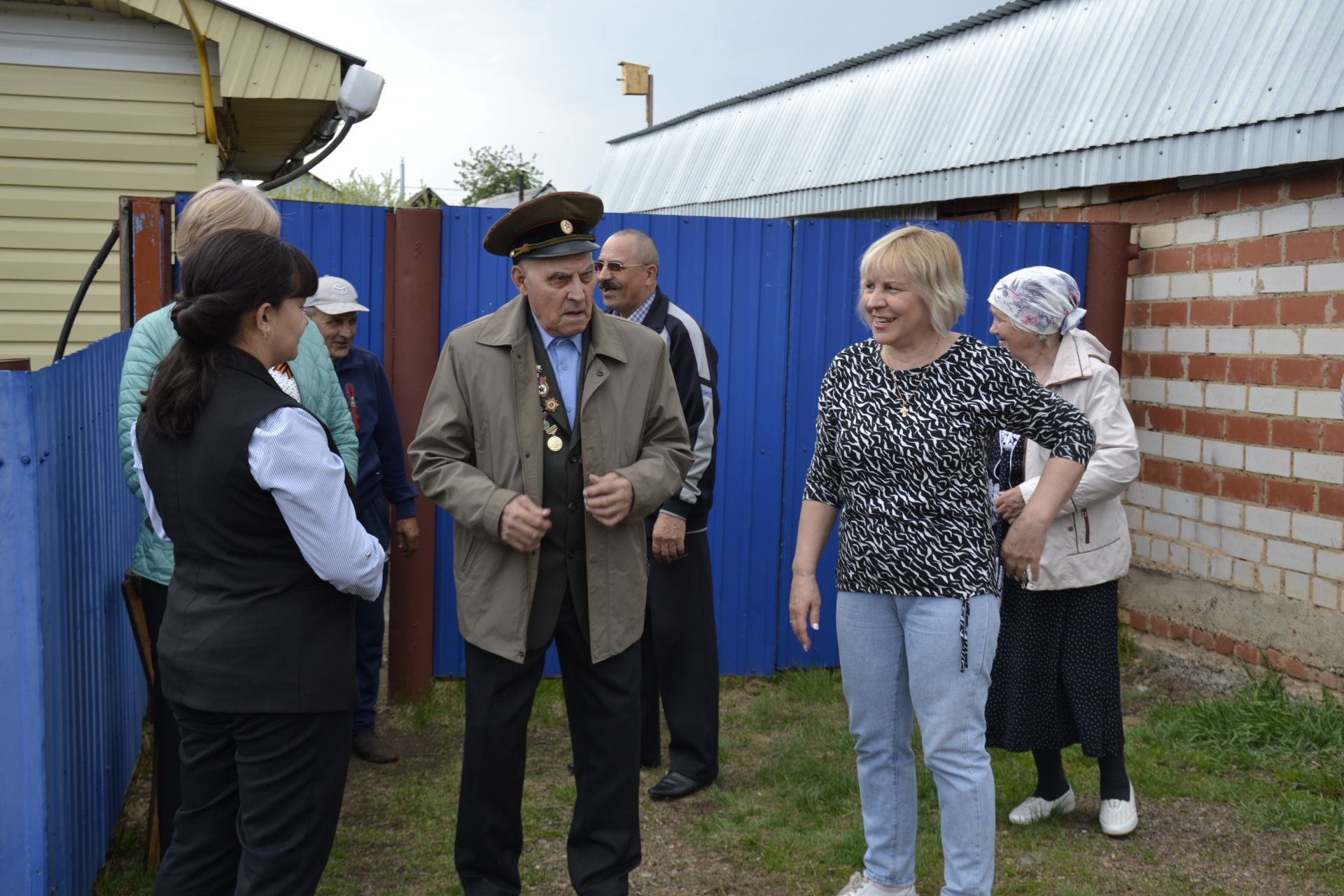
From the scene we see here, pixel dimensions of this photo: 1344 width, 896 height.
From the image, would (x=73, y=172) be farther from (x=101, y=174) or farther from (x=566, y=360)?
(x=566, y=360)

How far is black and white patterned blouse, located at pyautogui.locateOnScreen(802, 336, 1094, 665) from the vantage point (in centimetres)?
299

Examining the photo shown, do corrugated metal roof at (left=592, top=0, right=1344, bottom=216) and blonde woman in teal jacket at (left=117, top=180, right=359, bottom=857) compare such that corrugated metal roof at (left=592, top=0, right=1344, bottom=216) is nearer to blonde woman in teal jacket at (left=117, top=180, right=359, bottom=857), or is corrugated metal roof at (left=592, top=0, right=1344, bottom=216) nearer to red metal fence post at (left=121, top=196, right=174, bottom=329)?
blonde woman in teal jacket at (left=117, top=180, right=359, bottom=857)

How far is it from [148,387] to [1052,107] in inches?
211

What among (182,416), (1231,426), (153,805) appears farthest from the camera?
(1231,426)

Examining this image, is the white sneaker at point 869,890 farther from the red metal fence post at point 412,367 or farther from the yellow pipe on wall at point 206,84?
the yellow pipe on wall at point 206,84

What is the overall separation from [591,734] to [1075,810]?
201 centimetres

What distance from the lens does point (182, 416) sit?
2328 mm

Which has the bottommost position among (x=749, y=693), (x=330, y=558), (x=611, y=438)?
(x=749, y=693)

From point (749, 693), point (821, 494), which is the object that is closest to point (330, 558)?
point (821, 494)

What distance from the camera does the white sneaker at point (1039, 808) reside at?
4.06 metres

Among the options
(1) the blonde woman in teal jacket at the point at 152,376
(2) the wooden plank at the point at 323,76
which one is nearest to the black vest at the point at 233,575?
(1) the blonde woman in teal jacket at the point at 152,376

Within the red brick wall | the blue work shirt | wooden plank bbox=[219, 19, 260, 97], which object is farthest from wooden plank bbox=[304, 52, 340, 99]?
the red brick wall

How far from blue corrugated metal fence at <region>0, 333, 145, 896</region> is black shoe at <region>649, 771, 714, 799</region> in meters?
1.86

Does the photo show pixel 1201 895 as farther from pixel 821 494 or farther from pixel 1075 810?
pixel 821 494
